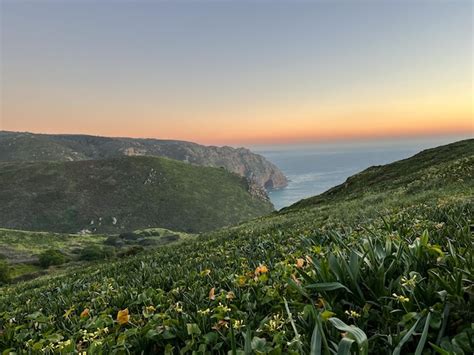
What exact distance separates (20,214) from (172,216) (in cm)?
7132

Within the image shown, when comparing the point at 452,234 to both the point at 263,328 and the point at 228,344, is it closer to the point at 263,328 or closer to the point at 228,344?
the point at 263,328

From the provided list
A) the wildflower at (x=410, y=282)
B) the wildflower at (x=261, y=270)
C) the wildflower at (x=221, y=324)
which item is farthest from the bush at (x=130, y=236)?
the wildflower at (x=410, y=282)

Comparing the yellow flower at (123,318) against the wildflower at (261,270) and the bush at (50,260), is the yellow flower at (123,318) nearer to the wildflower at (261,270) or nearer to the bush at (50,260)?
the wildflower at (261,270)

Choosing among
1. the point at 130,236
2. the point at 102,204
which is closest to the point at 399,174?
the point at 130,236

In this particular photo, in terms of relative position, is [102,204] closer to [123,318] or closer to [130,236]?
[130,236]

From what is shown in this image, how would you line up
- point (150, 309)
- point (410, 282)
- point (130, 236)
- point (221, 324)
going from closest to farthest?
point (410, 282)
point (221, 324)
point (150, 309)
point (130, 236)

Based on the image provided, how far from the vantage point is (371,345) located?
2.37m

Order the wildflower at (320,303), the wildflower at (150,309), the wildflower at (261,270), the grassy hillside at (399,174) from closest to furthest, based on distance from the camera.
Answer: the wildflower at (320,303), the wildflower at (150,309), the wildflower at (261,270), the grassy hillside at (399,174)

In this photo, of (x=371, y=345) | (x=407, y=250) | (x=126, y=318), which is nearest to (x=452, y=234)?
(x=407, y=250)

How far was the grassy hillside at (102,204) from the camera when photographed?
529ft

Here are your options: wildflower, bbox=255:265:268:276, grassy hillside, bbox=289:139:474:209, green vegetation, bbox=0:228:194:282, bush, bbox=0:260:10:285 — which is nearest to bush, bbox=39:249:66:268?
green vegetation, bbox=0:228:194:282

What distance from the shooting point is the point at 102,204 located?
176m

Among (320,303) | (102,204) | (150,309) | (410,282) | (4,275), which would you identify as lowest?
(102,204)

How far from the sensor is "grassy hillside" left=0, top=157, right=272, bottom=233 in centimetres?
16138
